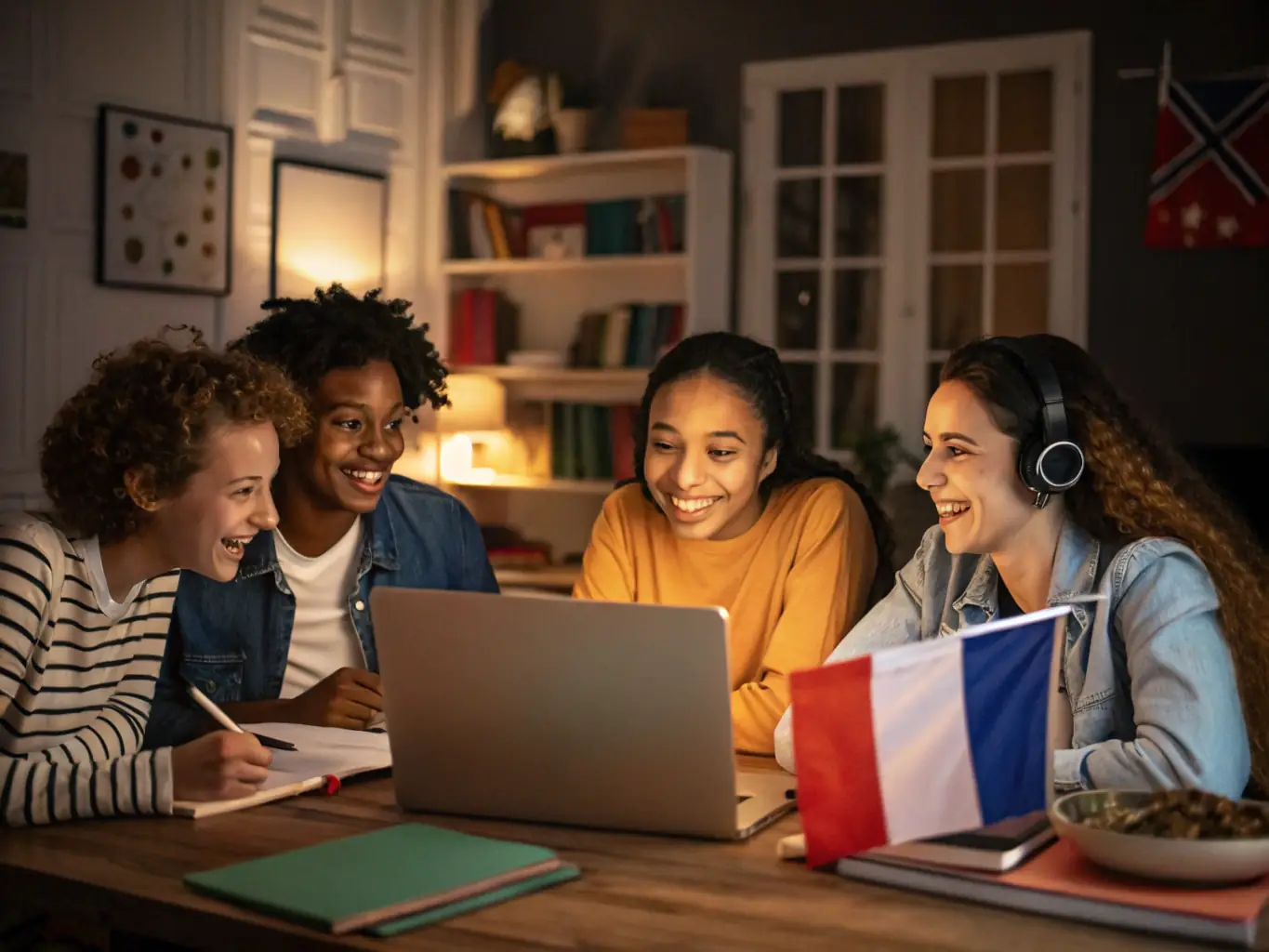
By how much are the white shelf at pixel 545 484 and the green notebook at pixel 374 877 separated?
4080 millimetres

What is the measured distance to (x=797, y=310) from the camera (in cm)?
550

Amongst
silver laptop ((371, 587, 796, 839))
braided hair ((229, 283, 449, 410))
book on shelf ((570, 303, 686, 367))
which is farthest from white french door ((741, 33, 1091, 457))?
silver laptop ((371, 587, 796, 839))

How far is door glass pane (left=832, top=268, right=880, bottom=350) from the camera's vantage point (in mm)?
5371

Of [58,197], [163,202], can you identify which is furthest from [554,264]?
[58,197]

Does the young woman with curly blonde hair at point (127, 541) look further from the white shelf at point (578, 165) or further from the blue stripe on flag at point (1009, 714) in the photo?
the white shelf at point (578, 165)

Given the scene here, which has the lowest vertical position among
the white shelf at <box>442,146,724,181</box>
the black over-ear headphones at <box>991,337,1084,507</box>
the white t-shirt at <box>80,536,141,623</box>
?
the white t-shirt at <box>80,536,141,623</box>

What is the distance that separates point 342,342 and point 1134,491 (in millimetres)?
1228

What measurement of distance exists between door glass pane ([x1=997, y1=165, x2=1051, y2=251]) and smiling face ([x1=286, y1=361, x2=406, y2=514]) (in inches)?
127

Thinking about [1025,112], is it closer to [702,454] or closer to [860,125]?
[860,125]

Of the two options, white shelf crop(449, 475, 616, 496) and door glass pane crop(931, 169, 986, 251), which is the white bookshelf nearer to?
white shelf crop(449, 475, 616, 496)

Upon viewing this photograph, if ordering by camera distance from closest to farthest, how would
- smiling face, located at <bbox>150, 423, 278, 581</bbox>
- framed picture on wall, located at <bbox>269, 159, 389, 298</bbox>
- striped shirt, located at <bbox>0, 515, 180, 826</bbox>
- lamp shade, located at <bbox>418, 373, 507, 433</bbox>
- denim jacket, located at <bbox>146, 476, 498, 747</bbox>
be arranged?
striped shirt, located at <bbox>0, 515, 180, 826</bbox> → smiling face, located at <bbox>150, 423, 278, 581</bbox> → denim jacket, located at <bbox>146, 476, 498, 747</bbox> → framed picture on wall, located at <bbox>269, 159, 389, 298</bbox> → lamp shade, located at <bbox>418, 373, 507, 433</bbox>

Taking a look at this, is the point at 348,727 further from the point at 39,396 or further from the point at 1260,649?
the point at 39,396

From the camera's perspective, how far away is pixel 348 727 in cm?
200

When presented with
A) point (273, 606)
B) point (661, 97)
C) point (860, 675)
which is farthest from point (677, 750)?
point (661, 97)
